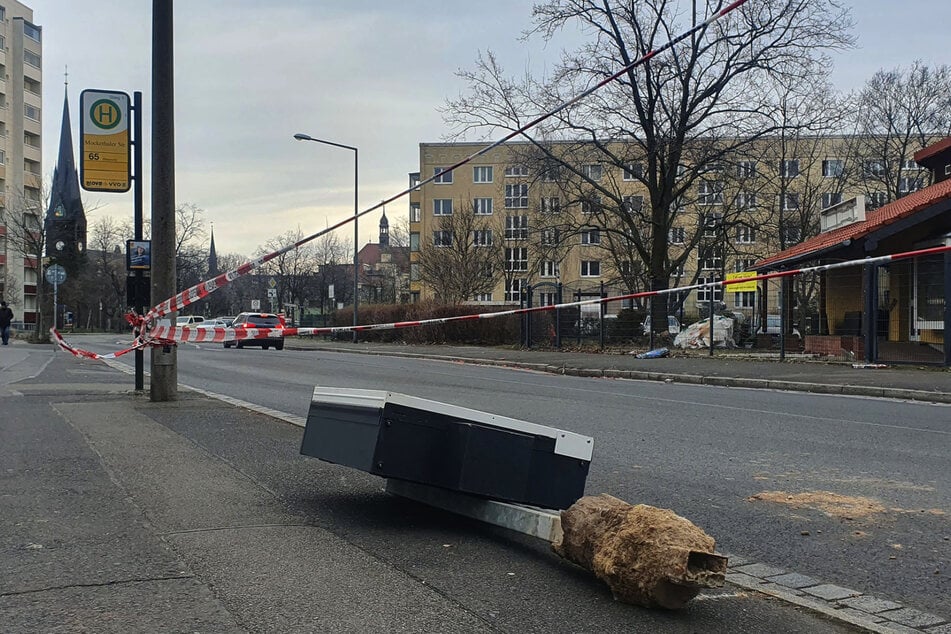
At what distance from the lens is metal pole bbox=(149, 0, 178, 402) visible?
37.7 ft

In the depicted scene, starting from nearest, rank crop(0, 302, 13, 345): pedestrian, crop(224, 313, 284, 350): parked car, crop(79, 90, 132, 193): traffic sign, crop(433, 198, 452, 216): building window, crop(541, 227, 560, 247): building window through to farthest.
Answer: crop(79, 90, 132, 193): traffic sign, crop(541, 227, 560, 247): building window, crop(0, 302, 13, 345): pedestrian, crop(224, 313, 284, 350): parked car, crop(433, 198, 452, 216): building window

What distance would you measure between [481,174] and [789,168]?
139 feet

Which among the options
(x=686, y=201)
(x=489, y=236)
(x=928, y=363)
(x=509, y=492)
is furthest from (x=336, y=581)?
(x=489, y=236)

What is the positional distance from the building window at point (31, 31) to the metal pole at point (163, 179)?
8781 cm

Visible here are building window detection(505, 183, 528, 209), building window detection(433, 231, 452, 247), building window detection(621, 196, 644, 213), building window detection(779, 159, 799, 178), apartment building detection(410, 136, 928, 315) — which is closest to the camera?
apartment building detection(410, 136, 928, 315)

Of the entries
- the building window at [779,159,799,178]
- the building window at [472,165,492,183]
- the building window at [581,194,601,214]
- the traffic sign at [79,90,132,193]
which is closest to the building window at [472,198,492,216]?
the building window at [472,165,492,183]

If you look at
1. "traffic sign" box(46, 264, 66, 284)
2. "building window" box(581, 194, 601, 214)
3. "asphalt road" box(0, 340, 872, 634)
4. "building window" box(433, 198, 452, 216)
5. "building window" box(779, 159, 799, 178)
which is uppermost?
"building window" box(433, 198, 452, 216)

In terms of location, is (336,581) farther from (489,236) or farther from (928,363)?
(489,236)

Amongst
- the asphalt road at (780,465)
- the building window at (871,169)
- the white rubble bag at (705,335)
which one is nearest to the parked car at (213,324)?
the asphalt road at (780,465)

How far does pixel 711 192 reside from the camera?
33.3 m

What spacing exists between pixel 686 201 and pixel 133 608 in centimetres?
3372

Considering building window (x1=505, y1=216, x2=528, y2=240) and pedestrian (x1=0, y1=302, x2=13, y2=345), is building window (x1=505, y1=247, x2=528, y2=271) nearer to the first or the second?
building window (x1=505, y1=216, x2=528, y2=240)

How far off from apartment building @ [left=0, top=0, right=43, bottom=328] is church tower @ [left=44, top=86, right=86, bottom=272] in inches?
432

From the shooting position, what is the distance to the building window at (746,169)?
31.3 meters
